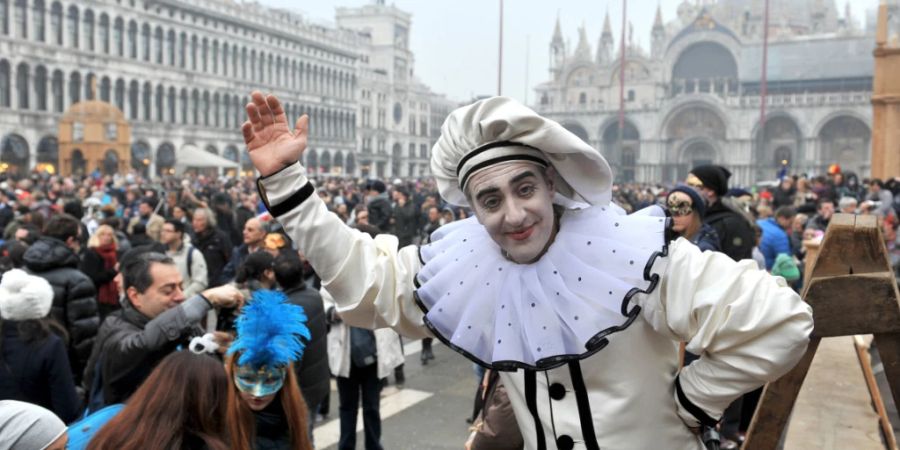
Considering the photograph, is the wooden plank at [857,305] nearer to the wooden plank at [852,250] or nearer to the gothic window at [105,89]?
the wooden plank at [852,250]

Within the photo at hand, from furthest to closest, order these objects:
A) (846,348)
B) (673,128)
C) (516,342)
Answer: (673,128)
(846,348)
(516,342)

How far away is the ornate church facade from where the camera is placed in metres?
59.7

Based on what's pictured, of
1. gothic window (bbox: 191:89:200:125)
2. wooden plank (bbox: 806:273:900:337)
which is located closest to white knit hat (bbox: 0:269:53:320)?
wooden plank (bbox: 806:273:900:337)

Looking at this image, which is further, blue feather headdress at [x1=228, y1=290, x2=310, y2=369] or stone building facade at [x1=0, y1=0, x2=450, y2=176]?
stone building facade at [x1=0, y1=0, x2=450, y2=176]

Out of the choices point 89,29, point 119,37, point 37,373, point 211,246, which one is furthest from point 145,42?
point 37,373

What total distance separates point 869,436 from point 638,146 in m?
65.5

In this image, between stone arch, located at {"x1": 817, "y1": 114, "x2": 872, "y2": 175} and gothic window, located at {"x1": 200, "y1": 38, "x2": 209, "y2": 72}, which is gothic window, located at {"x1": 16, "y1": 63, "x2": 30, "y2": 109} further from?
stone arch, located at {"x1": 817, "y1": 114, "x2": 872, "y2": 175}

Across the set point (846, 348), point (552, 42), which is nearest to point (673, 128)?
point (552, 42)

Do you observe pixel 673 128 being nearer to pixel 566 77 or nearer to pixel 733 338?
pixel 566 77

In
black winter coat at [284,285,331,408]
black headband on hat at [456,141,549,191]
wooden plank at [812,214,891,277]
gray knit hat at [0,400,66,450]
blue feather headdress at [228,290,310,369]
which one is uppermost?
black headband on hat at [456,141,549,191]

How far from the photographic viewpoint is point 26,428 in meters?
2.19

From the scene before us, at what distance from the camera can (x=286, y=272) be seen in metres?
4.86

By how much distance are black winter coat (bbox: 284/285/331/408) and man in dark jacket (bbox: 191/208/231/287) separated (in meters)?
3.75

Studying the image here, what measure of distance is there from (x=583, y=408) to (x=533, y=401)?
153 millimetres
